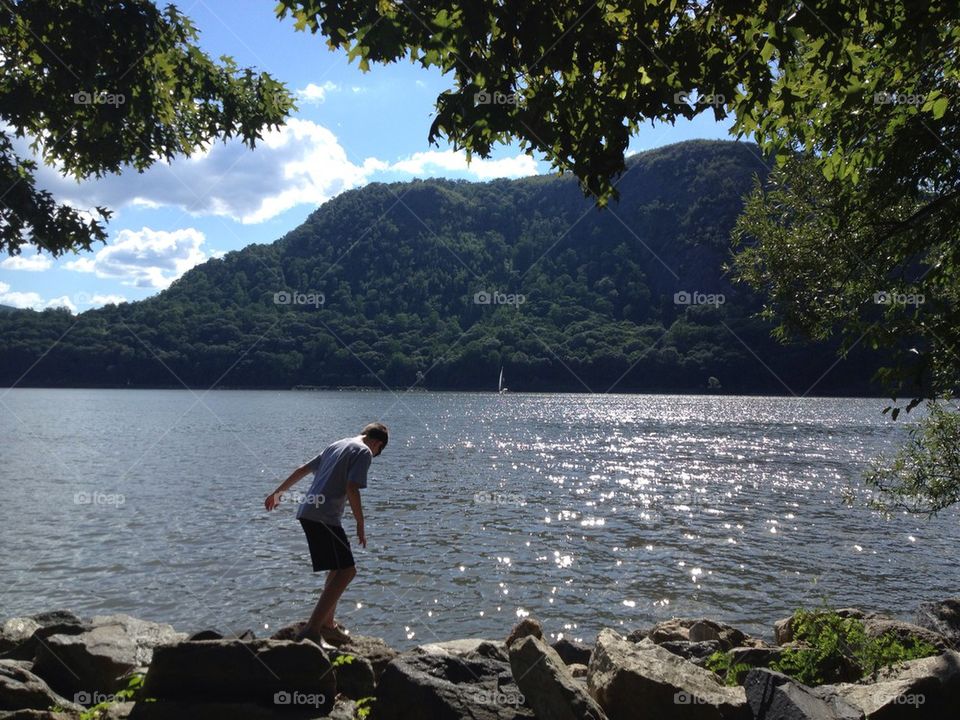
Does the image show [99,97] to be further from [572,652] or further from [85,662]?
[572,652]

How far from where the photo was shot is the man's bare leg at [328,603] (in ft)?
29.1

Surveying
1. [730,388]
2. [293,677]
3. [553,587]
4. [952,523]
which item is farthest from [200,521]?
[730,388]

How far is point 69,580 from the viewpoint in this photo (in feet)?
61.5

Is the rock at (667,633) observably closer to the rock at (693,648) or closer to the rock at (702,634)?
the rock at (702,634)

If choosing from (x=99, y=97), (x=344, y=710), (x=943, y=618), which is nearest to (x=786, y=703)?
(x=344, y=710)

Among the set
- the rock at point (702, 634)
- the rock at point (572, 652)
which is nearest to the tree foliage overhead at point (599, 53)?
the rock at point (572, 652)

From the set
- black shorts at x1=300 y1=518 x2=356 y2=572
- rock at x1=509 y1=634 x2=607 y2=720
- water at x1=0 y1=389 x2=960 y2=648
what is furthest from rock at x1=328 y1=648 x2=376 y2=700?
water at x1=0 y1=389 x2=960 y2=648

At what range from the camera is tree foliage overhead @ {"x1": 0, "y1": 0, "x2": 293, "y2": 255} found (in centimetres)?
925

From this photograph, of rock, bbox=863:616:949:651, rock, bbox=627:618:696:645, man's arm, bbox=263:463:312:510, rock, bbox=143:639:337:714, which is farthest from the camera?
rock, bbox=627:618:696:645

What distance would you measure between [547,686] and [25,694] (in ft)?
17.6

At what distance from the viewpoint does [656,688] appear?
22.5 ft

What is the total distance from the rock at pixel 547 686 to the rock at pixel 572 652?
17.1 ft

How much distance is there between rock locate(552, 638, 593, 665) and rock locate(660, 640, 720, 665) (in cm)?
125

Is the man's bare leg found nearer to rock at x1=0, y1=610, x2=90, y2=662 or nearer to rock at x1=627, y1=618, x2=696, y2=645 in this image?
rock at x1=0, y1=610, x2=90, y2=662
